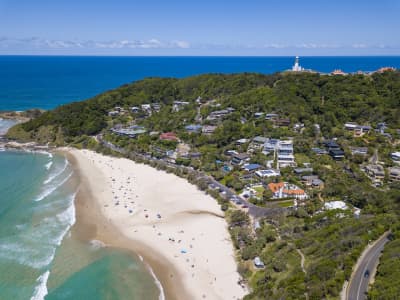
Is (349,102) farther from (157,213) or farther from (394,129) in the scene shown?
(157,213)

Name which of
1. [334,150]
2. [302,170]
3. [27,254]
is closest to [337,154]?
[334,150]

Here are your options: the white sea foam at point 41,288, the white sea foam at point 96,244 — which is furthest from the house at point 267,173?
the white sea foam at point 41,288

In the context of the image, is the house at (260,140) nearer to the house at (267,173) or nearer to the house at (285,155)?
the house at (285,155)

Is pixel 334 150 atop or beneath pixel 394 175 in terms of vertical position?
atop

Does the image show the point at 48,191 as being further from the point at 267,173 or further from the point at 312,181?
the point at 312,181

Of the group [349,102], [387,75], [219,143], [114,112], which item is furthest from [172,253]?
[387,75]

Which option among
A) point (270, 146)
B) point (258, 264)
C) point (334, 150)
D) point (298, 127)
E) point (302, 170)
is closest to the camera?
point (258, 264)
